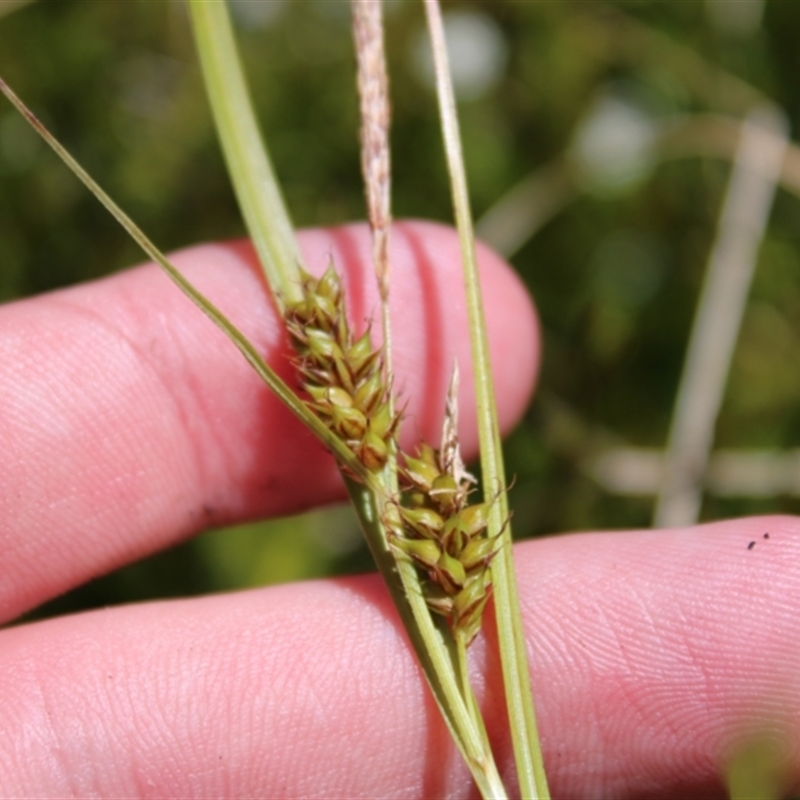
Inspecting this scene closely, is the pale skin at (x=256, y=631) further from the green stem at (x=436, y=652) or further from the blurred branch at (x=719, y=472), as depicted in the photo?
the blurred branch at (x=719, y=472)

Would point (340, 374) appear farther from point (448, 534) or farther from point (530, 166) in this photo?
point (530, 166)

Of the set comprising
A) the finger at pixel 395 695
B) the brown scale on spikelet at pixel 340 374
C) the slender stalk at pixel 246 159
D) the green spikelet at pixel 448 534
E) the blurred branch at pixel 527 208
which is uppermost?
the blurred branch at pixel 527 208

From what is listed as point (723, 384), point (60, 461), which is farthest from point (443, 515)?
point (723, 384)

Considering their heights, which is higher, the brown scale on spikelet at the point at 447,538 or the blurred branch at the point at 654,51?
the blurred branch at the point at 654,51

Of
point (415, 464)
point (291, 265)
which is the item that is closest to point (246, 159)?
point (291, 265)

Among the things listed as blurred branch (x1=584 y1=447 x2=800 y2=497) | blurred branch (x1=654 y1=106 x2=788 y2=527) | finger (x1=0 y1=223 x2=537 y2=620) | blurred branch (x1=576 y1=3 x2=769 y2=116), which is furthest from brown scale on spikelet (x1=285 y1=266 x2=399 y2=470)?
blurred branch (x1=576 y1=3 x2=769 y2=116)

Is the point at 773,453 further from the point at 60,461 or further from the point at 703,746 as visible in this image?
the point at 60,461

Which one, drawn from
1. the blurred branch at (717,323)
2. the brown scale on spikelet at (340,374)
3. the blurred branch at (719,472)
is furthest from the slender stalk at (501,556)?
the blurred branch at (719,472)
